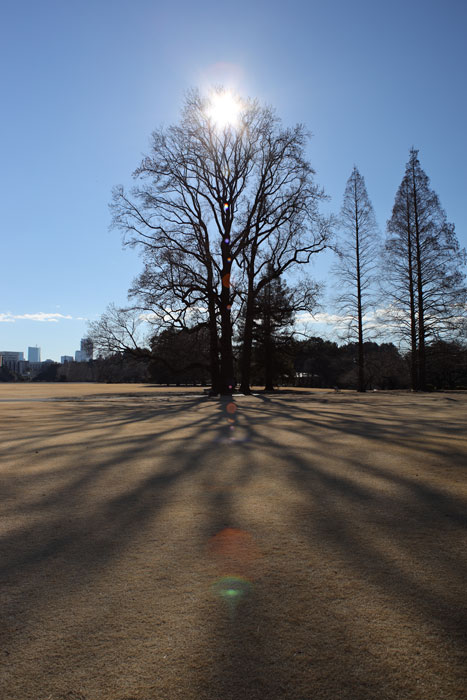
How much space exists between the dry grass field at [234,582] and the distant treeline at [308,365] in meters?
20.2

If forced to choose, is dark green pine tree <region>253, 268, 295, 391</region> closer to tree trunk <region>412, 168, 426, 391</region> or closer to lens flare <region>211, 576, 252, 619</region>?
tree trunk <region>412, 168, 426, 391</region>

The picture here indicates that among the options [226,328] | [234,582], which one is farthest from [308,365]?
[234,582]

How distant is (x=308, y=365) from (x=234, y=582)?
224 ft

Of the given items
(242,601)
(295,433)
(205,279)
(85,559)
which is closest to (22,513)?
(85,559)

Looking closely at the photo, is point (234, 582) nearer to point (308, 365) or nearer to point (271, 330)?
point (271, 330)

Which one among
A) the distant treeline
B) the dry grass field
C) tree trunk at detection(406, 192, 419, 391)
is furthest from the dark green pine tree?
the dry grass field

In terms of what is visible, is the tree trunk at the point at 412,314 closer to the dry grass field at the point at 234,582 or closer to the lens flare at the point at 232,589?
the dry grass field at the point at 234,582

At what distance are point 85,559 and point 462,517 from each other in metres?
3.11

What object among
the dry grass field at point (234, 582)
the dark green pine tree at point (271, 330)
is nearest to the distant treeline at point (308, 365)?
the dark green pine tree at point (271, 330)

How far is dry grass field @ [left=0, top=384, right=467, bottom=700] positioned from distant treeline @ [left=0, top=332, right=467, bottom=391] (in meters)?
20.2

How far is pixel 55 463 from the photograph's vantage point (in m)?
5.91

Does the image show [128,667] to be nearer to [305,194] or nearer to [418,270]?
[305,194]

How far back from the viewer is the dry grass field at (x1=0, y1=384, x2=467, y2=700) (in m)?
1.83

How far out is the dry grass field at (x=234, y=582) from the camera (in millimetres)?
1832
